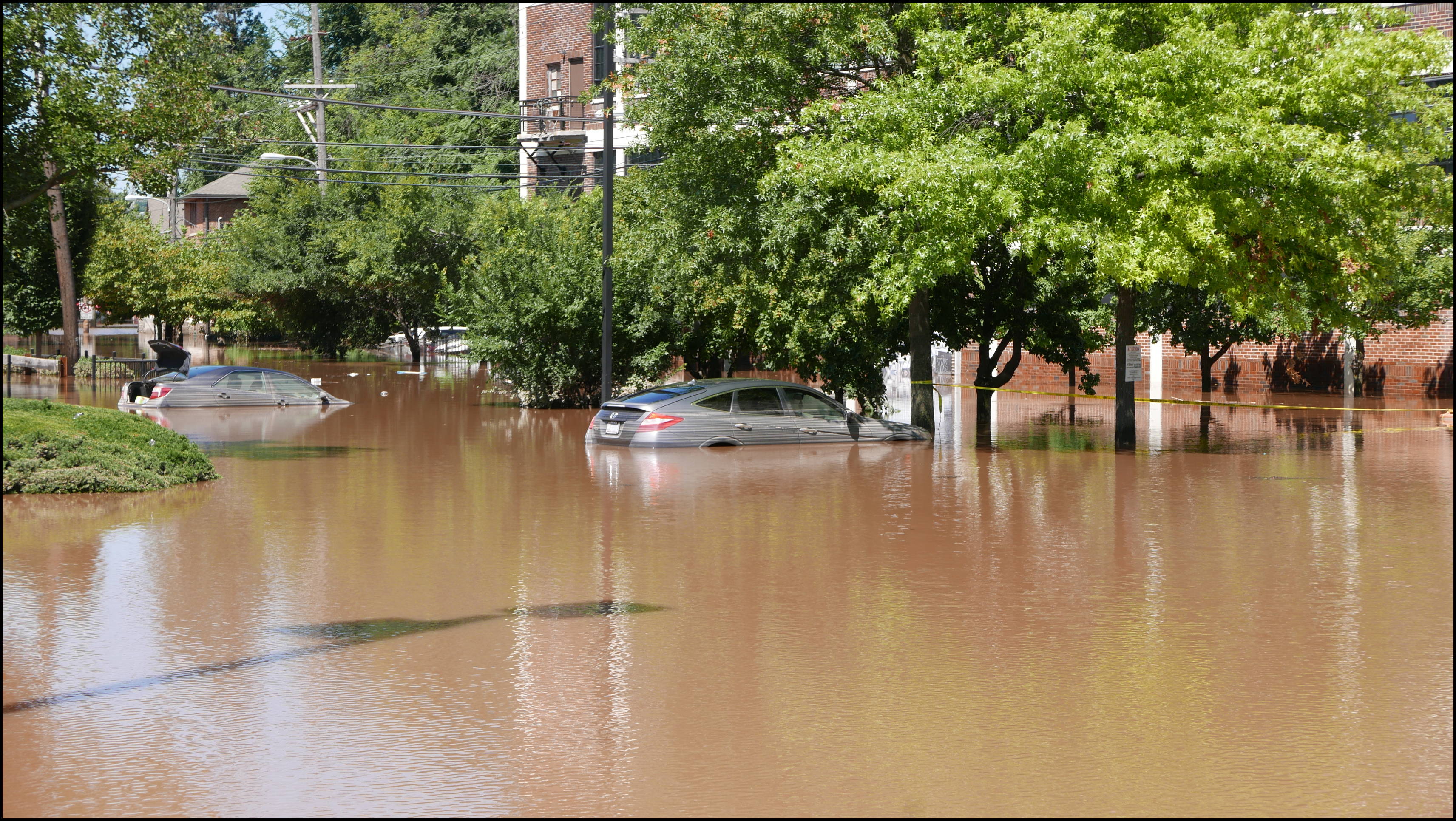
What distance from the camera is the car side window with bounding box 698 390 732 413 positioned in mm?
21828

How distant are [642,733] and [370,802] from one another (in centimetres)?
148

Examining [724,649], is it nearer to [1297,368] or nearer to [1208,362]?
[1208,362]

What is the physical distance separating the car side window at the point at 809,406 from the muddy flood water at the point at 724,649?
4.82 metres

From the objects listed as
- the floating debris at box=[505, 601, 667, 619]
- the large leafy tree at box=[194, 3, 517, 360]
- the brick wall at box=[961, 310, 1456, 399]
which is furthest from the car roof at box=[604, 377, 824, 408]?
the large leafy tree at box=[194, 3, 517, 360]

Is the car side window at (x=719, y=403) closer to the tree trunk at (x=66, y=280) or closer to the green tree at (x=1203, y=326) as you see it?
the green tree at (x=1203, y=326)

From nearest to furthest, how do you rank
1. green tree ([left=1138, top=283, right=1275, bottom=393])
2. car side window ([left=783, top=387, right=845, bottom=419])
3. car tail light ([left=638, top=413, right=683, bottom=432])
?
car tail light ([left=638, top=413, right=683, bottom=432])
car side window ([left=783, top=387, right=845, bottom=419])
green tree ([left=1138, top=283, right=1275, bottom=393])

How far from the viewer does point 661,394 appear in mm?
22312

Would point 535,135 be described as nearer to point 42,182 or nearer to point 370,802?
point 42,182

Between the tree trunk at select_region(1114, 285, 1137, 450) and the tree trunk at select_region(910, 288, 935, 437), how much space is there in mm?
3297

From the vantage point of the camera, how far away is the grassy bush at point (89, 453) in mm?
15102

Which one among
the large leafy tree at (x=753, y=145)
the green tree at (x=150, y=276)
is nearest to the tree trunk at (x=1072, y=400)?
the large leafy tree at (x=753, y=145)

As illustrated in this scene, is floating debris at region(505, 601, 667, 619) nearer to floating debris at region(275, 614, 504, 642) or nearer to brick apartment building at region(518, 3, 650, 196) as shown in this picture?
floating debris at region(275, 614, 504, 642)

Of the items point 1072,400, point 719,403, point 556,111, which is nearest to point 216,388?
point 719,403

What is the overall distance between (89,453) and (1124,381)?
597 inches
